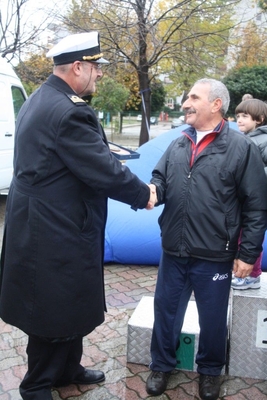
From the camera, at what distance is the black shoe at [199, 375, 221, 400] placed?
8.91ft

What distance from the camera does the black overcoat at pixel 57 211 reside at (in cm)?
213

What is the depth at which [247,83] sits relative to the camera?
60.0 feet

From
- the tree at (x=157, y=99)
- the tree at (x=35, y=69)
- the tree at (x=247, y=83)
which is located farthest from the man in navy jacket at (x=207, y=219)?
the tree at (x=157, y=99)

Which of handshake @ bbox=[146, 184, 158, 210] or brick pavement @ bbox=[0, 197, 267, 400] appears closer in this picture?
handshake @ bbox=[146, 184, 158, 210]

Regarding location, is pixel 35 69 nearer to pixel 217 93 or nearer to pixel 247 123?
pixel 247 123

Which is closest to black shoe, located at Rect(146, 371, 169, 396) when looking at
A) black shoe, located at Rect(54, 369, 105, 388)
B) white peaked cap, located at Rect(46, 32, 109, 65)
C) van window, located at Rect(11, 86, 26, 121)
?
black shoe, located at Rect(54, 369, 105, 388)

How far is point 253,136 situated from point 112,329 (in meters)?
1.86

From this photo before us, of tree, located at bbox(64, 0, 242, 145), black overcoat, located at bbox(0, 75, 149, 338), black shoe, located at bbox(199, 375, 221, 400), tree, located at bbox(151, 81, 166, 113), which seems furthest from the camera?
tree, located at bbox(151, 81, 166, 113)

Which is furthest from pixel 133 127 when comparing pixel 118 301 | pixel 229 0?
pixel 118 301

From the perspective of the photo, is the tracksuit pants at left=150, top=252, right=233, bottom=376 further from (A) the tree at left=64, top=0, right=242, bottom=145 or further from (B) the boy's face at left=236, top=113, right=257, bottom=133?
(A) the tree at left=64, top=0, right=242, bottom=145

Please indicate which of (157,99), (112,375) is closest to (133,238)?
(112,375)

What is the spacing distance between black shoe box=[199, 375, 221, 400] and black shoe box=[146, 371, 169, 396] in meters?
0.22

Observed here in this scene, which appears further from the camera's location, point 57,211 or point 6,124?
point 6,124

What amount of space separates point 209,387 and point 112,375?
0.64 meters
